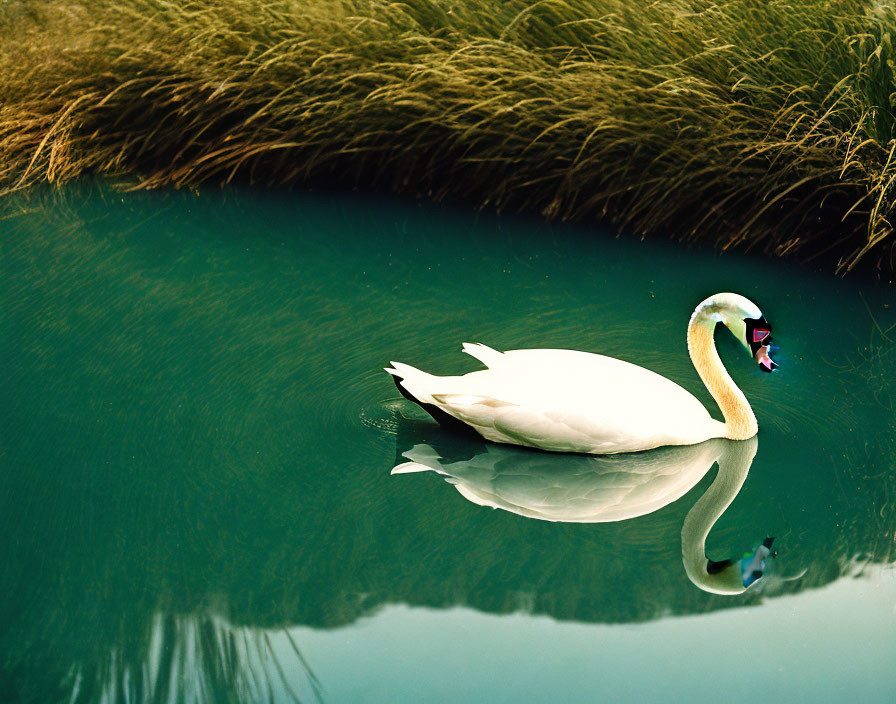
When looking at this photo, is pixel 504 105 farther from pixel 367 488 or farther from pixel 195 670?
pixel 195 670

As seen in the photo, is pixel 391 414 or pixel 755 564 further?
pixel 391 414

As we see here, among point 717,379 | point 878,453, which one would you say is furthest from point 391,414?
point 878,453

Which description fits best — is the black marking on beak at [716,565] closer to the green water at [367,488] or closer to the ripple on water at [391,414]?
the green water at [367,488]

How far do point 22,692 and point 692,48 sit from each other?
366 centimetres

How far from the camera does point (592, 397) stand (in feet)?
9.65

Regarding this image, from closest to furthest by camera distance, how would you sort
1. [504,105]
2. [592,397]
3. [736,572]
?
1. [736,572]
2. [592,397]
3. [504,105]

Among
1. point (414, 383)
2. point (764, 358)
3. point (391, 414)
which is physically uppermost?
point (764, 358)

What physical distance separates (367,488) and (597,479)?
0.64 metres

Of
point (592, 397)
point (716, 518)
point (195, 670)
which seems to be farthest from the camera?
point (592, 397)

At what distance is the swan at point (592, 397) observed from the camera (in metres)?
2.95

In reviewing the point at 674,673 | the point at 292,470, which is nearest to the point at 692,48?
the point at 292,470

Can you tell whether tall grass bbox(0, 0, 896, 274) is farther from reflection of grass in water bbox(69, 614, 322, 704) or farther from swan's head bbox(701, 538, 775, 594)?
reflection of grass in water bbox(69, 614, 322, 704)

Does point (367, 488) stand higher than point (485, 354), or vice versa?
point (485, 354)

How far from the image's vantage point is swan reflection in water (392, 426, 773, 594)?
2.80 m
